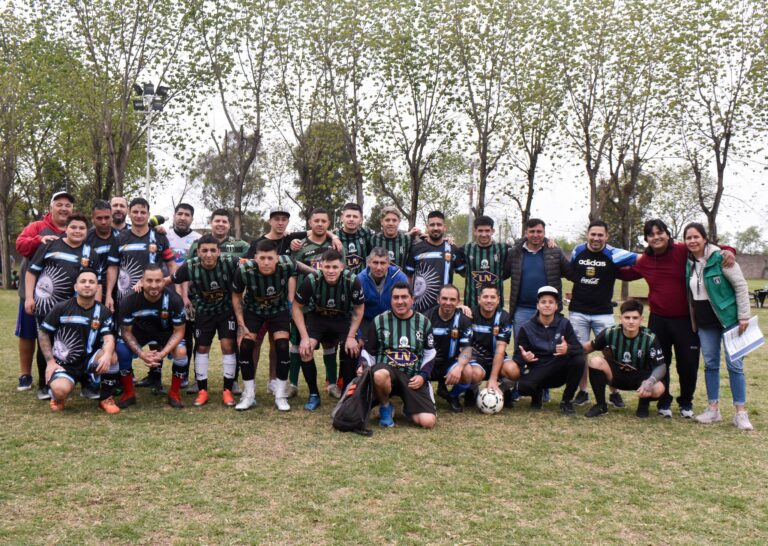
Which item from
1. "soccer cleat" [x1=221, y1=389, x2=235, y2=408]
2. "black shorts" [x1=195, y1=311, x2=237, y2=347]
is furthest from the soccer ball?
"black shorts" [x1=195, y1=311, x2=237, y2=347]

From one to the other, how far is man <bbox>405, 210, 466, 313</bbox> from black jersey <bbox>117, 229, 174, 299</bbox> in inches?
115

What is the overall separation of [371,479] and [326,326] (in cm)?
245

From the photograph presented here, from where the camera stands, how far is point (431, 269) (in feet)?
22.7

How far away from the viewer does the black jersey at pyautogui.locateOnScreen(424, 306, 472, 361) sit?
6.27 metres

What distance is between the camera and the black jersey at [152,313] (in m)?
6.18

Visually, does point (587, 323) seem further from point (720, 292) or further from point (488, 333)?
point (720, 292)

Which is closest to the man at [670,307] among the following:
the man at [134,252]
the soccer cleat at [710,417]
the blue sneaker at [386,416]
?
the soccer cleat at [710,417]

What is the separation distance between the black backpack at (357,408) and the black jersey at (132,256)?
275cm

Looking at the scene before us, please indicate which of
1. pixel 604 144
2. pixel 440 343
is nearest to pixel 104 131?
pixel 604 144

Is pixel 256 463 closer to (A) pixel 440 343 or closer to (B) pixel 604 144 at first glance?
(A) pixel 440 343

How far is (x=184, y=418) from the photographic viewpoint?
5.70m

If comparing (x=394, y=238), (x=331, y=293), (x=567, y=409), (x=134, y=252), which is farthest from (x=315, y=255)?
(x=567, y=409)

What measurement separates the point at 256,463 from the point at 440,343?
2484 mm

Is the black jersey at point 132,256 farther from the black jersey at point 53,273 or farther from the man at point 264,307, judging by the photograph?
A: the man at point 264,307
